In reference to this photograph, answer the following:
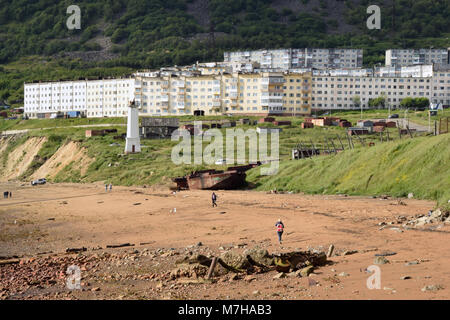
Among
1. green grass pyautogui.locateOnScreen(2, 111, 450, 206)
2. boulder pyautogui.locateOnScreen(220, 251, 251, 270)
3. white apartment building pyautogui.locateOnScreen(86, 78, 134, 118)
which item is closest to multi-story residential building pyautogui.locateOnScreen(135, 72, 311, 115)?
white apartment building pyautogui.locateOnScreen(86, 78, 134, 118)

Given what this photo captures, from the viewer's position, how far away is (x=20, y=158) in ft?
311

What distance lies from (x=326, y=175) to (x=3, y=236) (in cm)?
2270

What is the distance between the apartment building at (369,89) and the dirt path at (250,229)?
289ft

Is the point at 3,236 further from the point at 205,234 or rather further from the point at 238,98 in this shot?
the point at 238,98

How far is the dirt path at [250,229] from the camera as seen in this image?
18.3 meters

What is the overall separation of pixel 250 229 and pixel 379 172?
1555cm

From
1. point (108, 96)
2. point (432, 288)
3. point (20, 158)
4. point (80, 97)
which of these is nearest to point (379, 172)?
point (432, 288)

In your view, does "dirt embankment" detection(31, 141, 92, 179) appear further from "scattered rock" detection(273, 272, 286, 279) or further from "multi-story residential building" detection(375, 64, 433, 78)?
"multi-story residential building" detection(375, 64, 433, 78)

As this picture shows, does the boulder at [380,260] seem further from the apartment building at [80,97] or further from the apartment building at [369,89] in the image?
the apartment building at [80,97]

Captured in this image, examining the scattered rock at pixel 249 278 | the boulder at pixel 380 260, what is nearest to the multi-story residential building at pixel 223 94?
the boulder at pixel 380 260

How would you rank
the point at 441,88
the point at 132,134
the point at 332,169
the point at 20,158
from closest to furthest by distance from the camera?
the point at 332,169
the point at 132,134
the point at 20,158
the point at 441,88

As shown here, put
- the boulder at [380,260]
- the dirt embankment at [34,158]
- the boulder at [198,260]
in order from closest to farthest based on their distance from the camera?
1. the boulder at [380,260]
2. the boulder at [198,260]
3. the dirt embankment at [34,158]

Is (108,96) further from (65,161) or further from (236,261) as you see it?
(236,261)
